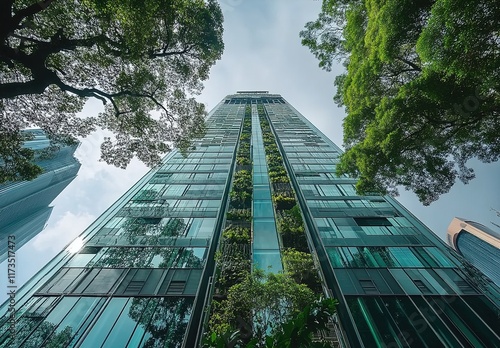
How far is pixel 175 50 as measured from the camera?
10.9m

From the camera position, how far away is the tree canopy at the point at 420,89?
18.6 ft

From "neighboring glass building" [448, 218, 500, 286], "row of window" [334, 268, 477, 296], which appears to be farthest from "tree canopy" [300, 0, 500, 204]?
"neighboring glass building" [448, 218, 500, 286]

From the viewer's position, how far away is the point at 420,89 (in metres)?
7.54

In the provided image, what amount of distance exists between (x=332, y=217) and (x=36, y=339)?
56.9 feet

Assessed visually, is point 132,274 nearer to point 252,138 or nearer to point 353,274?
point 353,274

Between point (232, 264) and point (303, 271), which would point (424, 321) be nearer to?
point (303, 271)

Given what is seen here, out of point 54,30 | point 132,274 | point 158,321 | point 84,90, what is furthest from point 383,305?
point 54,30

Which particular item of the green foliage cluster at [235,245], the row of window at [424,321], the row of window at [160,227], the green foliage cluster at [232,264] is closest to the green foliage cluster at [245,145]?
the green foliage cluster at [235,245]

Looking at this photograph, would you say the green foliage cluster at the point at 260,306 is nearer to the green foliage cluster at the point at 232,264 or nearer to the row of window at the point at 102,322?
the green foliage cluster at the point at 232,264

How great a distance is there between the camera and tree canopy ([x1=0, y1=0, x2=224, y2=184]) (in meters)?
8.00

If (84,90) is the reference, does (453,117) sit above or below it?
below

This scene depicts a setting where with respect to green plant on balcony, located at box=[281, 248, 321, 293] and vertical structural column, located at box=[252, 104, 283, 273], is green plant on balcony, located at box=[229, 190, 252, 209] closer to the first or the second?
vertical structural column, located at box=[252, 104, 283, 273]

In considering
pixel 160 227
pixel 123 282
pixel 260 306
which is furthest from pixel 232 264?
pixel 160 227

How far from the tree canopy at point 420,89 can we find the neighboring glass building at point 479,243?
2485 cm
